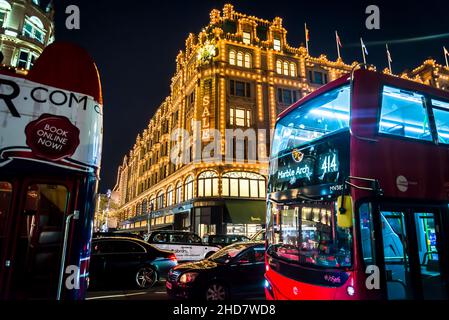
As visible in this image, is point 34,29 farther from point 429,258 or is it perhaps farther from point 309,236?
point 429,258

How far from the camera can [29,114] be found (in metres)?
4.77

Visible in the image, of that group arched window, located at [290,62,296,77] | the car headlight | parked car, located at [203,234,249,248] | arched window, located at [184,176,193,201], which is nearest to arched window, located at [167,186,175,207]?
arched window, located at [184,176,193,201]

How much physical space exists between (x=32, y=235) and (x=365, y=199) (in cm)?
522

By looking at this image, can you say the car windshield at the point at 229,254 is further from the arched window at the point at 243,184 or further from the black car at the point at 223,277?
the arched window at the point at 243,184

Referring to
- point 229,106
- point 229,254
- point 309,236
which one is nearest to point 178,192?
point 229,106

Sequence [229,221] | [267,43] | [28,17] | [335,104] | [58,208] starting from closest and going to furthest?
[58,208]
[335,104]
[229,221]
[28,17]
[267,43]

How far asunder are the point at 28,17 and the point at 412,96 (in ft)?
118

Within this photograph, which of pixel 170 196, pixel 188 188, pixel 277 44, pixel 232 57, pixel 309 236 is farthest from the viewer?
pixel 170 196

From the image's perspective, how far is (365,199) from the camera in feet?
15.7

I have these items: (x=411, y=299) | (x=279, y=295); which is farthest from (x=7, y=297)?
(x=411, y=299)

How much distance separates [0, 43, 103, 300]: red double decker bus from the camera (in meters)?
4.43

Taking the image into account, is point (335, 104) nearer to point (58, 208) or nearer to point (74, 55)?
point (74, 55)

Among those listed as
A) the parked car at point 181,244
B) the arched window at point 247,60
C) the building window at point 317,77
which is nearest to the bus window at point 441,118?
the parked car at point 181,244

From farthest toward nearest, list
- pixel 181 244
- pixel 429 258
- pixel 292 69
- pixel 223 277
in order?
pixel 292 69 < pixel 181 244 < pixel 223 277 < pixel 429 258
